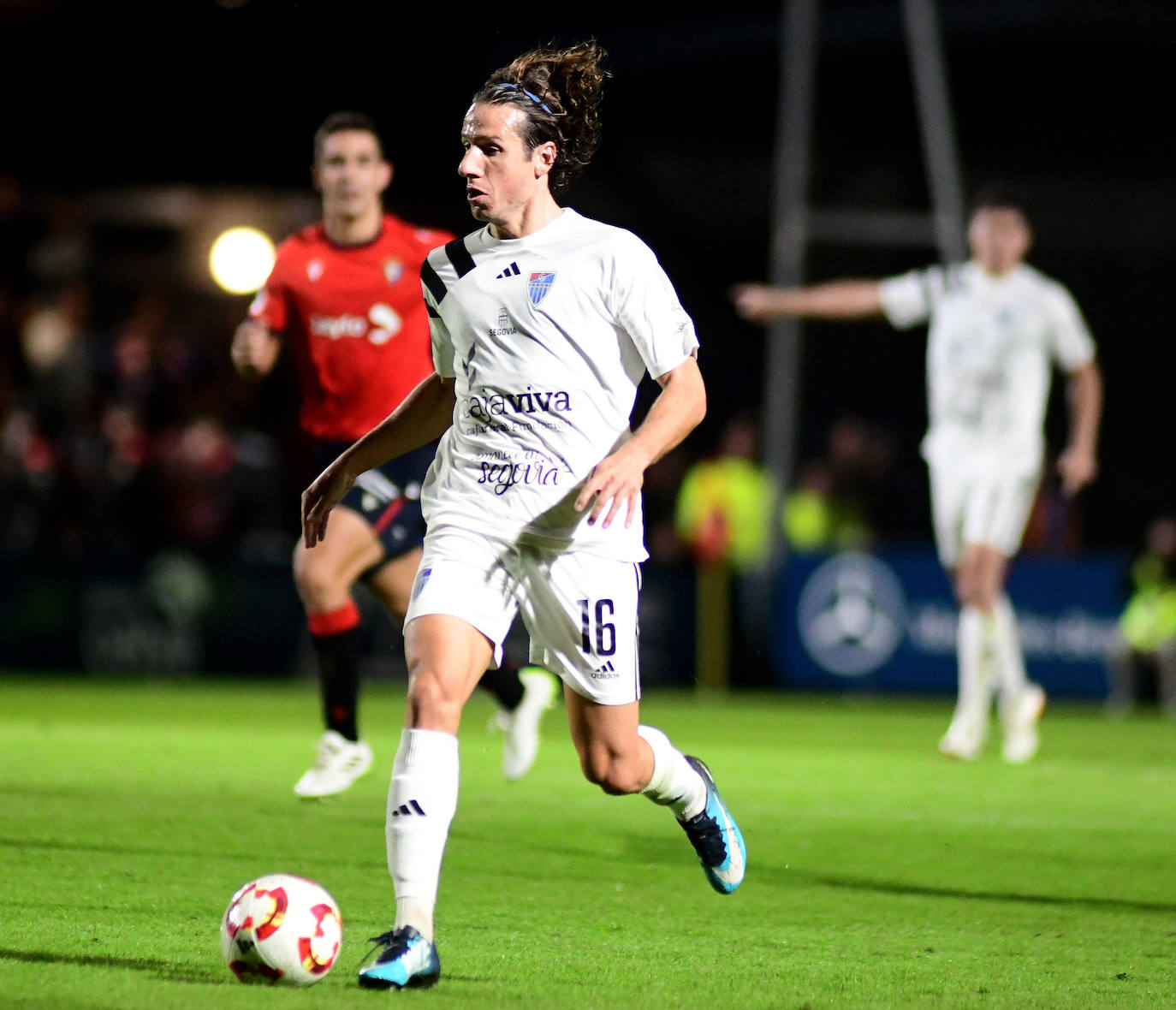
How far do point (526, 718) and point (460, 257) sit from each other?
11.7 feet

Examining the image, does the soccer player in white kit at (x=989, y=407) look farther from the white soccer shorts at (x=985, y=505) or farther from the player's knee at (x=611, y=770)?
the player's knee at (x=611, y=770)

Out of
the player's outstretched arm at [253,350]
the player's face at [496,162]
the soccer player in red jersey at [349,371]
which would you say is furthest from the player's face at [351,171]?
the player's face at [496,162]

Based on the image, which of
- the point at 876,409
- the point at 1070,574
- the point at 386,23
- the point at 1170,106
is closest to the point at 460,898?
the point at 1070,574

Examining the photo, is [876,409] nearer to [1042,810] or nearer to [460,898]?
[1042,810]

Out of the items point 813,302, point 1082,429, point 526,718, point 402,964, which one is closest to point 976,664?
point 1082,429

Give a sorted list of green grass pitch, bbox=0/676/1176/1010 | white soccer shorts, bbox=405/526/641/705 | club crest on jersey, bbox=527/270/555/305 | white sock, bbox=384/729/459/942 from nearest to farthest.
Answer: white sock, bbox=384/729/459/942 < green grass pitch, bbox=0/676/1176/1010 < white soccer shorts, bbox=405/526/641/705 < club crest on jersey, bbox=527/270/555/305

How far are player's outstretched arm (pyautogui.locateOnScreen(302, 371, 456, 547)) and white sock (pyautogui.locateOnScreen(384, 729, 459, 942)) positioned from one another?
927 mm

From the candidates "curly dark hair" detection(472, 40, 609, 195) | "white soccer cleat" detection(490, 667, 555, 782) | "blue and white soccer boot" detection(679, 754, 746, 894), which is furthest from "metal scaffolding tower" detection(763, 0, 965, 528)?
"curly dark hair" detection(472, 40, 609, 195)

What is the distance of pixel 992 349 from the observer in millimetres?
10578

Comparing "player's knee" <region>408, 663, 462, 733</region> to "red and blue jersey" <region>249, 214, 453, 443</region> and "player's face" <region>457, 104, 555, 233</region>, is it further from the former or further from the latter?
"red and blue jersey" <region>249, 214, 453, 443</region>

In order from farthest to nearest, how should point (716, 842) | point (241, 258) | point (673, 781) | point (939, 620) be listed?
point (241, 258) → point (939, 620) → point (716, 842) → point (673, 781)

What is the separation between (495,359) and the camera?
486 cm

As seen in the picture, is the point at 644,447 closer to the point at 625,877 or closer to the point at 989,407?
the point at 625,877

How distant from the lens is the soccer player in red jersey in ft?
24.9
